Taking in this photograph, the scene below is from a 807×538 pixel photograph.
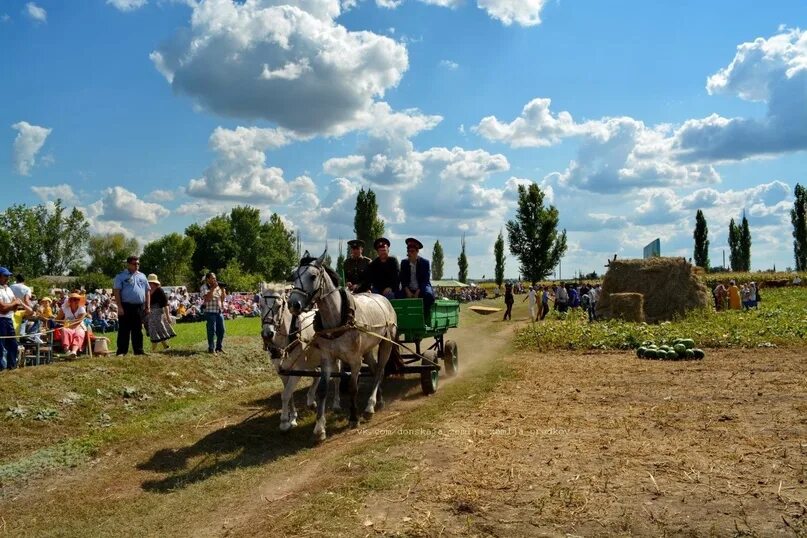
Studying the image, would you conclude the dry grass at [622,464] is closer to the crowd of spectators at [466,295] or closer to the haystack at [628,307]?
the haystack at [628,307]

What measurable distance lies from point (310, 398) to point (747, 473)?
22.0ft

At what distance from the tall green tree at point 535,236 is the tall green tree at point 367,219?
13848mm

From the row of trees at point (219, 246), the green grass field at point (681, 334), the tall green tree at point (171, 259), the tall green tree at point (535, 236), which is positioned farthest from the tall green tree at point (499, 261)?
the green grass field at point (681, 334)

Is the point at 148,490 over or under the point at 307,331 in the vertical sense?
under

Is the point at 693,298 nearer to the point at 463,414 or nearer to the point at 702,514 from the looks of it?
the point at 463,414

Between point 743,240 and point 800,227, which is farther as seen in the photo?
point 743,240

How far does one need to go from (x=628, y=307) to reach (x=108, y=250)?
102550 millimetres

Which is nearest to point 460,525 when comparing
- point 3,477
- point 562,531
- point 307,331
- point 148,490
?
point 562,531

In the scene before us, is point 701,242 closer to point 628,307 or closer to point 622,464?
point 628,307

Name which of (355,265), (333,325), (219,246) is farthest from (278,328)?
(219,246)

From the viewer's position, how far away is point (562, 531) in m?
5.21

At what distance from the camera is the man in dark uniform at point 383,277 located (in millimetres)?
12211

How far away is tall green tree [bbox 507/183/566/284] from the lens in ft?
199

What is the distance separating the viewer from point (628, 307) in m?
26.3
